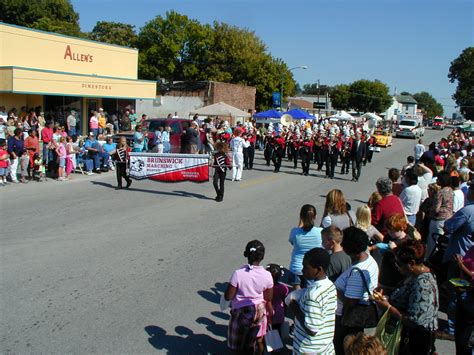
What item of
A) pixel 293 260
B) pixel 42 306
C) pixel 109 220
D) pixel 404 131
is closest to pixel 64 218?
pixel 109 220

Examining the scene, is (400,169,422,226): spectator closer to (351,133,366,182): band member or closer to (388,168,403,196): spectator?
(388,168,403,196): spectator

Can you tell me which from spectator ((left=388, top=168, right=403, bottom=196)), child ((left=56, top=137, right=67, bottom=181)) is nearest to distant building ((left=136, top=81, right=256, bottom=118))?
child ((left=56, top=137, right=67, bottom=181))

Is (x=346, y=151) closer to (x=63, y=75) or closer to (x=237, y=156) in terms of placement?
(x=237, y=156)

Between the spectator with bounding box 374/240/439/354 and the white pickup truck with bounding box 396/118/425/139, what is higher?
the white pickup truck with bounding box 396/118/425/139

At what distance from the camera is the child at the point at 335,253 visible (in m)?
5.09

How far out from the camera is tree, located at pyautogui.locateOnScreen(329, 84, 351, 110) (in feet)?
317

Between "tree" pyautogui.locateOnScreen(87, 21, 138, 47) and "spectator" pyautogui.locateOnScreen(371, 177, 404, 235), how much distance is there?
69.7m

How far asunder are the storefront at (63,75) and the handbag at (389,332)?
22861 mm

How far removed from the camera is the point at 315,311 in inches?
161

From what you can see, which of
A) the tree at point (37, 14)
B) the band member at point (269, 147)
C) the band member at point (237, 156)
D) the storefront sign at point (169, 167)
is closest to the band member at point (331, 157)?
the band member at point (269, 147)

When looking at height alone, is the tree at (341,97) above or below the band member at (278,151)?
above

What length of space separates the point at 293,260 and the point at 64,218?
691cm

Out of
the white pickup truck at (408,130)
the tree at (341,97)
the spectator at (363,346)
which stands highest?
the tree at (341,97)

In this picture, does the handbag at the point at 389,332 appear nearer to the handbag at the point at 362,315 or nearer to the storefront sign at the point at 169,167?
the handbag at the point at 362,315
